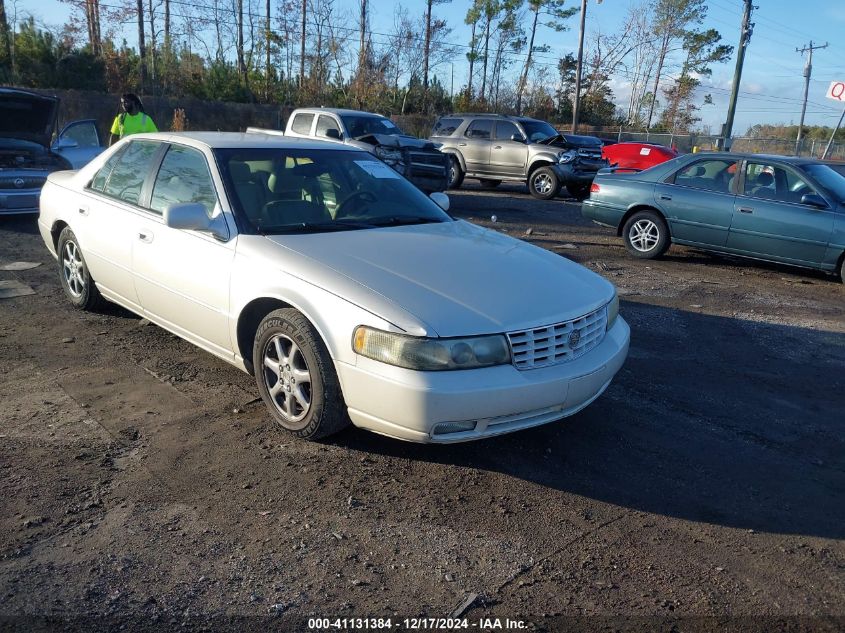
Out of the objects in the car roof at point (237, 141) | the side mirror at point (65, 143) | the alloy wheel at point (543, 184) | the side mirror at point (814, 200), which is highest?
the car roof at point (237, 141)

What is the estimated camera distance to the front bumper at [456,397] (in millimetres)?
3520

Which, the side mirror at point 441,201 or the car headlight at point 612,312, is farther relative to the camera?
the side mirror at point 441,201

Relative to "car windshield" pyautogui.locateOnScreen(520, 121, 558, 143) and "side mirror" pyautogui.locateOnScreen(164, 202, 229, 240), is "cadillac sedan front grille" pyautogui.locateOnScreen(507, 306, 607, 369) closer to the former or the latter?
"side mirror" pyautogui.locateOnScreen(164, 202, 229, 240)

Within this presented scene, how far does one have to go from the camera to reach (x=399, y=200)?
5.32m

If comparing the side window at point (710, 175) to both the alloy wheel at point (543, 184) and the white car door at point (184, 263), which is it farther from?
the alloy wheel at point (543, 184)

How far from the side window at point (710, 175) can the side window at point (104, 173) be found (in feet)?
23.0

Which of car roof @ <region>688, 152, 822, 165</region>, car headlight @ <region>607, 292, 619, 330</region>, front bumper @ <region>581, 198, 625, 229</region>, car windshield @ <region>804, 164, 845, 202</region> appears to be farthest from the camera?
front bumper @ <region>581, 198, 625, 229</region>

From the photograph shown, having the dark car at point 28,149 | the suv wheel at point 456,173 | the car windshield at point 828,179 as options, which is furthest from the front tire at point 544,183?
the dark car at point 28,149

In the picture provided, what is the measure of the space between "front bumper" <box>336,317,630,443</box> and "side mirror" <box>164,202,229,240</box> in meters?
1.31

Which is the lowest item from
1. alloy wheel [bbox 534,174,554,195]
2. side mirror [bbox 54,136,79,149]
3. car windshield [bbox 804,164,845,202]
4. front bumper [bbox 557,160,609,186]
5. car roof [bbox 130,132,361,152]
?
alloy wheel [bbox 534,174,554,195]

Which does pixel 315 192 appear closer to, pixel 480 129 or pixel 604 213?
pixel 604 213

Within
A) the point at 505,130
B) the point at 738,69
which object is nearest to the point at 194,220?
the point at 505,130

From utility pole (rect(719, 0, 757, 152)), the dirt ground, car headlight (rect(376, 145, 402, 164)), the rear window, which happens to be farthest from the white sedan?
utility pole (rect(719, 0, 757, 152))

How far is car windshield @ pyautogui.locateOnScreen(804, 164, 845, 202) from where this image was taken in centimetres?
880
